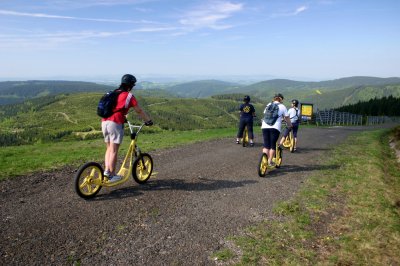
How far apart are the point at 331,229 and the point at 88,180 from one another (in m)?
6.21

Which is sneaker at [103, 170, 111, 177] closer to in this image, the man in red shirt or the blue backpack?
the man in red shirt

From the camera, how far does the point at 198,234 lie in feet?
22.0

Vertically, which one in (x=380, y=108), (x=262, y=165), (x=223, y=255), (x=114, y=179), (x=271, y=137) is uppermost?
(x=271, y=137)

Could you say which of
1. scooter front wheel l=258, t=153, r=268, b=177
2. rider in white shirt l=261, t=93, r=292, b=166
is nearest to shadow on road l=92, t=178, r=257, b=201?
scooter front wheel l=258, t=153, r=268, b=177

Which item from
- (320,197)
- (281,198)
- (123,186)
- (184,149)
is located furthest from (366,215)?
(184,149)

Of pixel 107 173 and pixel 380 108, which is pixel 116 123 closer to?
pixel 107 173

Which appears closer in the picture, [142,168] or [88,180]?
[88,180]

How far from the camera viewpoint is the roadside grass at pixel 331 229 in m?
5.90

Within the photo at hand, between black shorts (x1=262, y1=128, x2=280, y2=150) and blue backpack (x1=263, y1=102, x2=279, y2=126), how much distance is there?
285 millimetres

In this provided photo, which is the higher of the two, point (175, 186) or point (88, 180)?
point (88, 180)

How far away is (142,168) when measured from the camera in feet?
33.0

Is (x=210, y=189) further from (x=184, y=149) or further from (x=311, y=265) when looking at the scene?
(x=184, y=149)

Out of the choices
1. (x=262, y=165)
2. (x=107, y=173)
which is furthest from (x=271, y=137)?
(x=107, y=173)

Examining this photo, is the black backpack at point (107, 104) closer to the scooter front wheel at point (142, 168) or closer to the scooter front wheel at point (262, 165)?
the scooter front wheel at point (142, 168)
